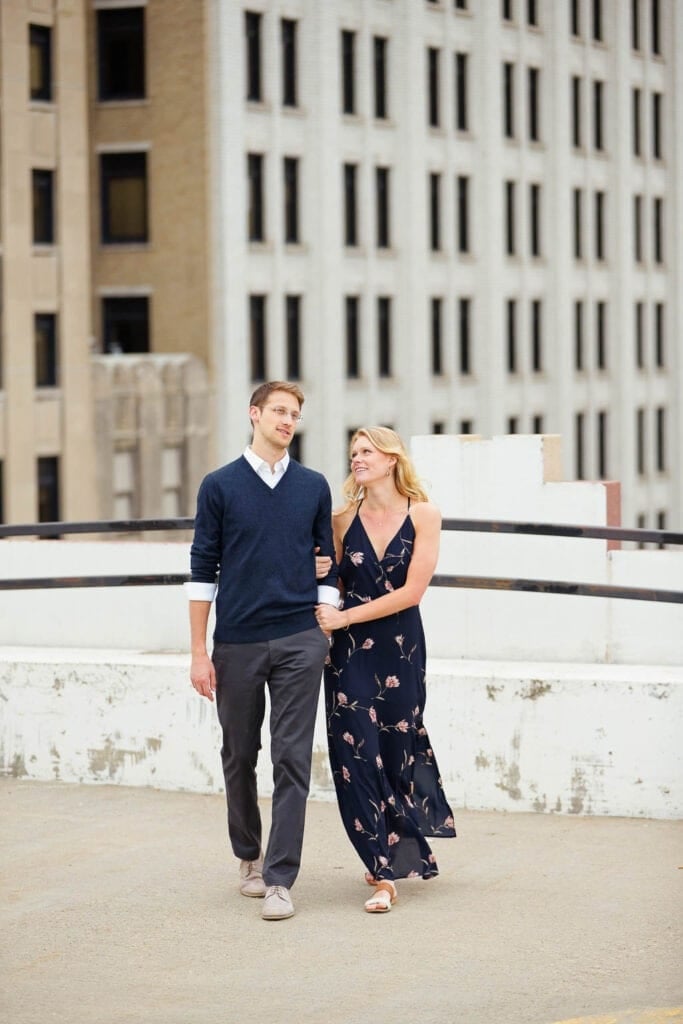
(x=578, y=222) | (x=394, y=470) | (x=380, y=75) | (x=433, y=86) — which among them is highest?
(x=433, y=86)

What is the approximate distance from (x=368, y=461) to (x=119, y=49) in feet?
146

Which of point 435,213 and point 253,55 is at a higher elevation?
point 253,55

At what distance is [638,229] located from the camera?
227 ft

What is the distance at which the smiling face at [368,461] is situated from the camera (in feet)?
23.8

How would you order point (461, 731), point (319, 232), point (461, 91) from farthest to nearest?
point (461, 91) → point (319, 232) → point (461, 731)

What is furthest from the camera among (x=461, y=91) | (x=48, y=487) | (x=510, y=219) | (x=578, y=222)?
(x=578, y=222)

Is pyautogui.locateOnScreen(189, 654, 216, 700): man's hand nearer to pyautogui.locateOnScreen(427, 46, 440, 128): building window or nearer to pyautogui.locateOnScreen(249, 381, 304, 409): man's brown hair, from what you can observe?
pyautogui.locateOnScreen(249, 381, 304, 409): man's brown hair

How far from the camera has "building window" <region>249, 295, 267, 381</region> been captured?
5172 cm

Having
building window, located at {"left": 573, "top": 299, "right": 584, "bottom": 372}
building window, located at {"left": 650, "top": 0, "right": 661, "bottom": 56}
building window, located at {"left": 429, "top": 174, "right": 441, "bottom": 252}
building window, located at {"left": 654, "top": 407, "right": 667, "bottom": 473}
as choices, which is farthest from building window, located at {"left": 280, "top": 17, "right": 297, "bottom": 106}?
building window, located at {"left": 654, "top": 407, "right": 667, "bottom": 473}

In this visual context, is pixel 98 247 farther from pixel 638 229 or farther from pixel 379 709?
pixel 379 709

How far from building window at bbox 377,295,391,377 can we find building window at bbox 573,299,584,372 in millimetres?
10471

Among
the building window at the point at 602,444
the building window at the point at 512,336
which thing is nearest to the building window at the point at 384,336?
the building window at the point at 512,336

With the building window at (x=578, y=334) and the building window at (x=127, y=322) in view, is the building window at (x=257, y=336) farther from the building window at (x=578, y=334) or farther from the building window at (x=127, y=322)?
the building window at (x=578, y=334)

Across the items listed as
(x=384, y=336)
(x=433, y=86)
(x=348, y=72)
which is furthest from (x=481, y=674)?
(x=433, y=86)
